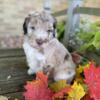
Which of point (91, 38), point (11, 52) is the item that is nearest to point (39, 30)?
point (91, 38)

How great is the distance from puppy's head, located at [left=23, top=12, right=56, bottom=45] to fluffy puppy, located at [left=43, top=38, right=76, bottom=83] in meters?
0.09

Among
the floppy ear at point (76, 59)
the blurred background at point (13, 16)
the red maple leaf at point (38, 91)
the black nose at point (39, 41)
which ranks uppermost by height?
the black nose at point (39, 41)

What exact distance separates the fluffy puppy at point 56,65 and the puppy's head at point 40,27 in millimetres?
87

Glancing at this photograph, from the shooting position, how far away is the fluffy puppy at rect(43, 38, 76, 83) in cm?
132

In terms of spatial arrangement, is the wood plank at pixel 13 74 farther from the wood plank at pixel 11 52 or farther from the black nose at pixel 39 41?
the black nose at pixel 39 41

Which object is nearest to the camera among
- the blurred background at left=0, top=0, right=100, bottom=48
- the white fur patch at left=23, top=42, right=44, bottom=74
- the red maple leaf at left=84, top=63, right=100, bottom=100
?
the red maple leaf at left=84, top=63, right=100, bottom=100

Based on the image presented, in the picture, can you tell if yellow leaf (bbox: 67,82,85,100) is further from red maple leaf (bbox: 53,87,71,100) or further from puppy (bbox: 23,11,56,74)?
puppy (bbox: 23,11,56,74)

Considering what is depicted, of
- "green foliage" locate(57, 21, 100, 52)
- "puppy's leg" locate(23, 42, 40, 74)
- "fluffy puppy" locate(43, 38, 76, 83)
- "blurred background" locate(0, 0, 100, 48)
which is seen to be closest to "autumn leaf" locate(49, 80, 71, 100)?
"fluffy puppy" locate(43, 38, 76, 83)

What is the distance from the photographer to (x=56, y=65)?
1.34 meters

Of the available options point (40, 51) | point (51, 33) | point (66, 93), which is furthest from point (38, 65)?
point (66, 93)

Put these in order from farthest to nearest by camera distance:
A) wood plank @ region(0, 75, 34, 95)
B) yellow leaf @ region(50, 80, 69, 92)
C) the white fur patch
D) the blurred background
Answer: the blurred background
the white fur patch
wood plank @ region(0, 75, 34, 95)
yellow leaf @ region(50, 80, 69, 92)

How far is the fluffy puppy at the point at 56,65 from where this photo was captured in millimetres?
1324

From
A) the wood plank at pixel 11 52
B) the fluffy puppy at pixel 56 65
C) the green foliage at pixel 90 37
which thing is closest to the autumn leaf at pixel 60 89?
the fluffy puppy at pixel 56 65

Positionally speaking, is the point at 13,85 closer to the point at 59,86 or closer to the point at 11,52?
the point at 59,86
